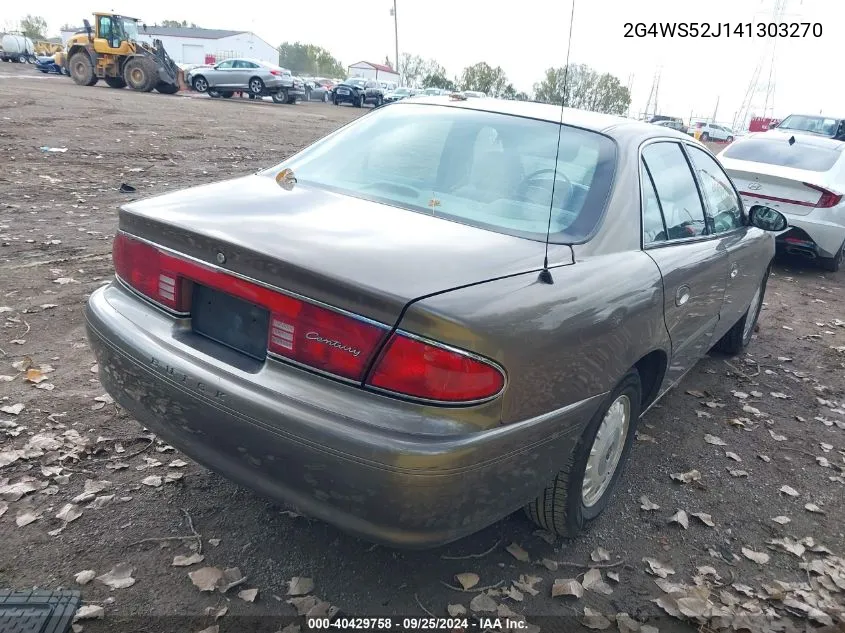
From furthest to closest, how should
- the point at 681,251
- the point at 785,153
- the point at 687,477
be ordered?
the point at 785,153 → the point at 687,477 → the point at 681,251

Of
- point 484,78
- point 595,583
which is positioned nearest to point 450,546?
point 595,583

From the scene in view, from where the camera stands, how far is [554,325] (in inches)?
86.7

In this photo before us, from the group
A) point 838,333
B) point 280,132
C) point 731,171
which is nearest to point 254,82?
point 280,132

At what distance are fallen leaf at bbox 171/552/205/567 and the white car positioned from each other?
690 centimetres

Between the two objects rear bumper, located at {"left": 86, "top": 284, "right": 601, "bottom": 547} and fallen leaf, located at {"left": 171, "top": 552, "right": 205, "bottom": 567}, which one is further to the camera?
fallen leaf, located at {"left": 171, "top": 552, "right": 205, "bottom": 567}

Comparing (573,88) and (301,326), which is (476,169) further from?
(573,88)

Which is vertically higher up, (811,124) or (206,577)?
(811,124)

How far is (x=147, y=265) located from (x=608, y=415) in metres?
1.89

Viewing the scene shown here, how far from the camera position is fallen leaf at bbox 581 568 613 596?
104 inches

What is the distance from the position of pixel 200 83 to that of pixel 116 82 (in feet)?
16.2

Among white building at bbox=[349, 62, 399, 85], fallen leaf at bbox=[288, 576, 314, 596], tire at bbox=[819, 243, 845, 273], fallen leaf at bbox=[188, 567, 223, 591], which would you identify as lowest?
white building at bbox=[349, 62, 399, 85]

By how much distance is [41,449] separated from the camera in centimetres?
314

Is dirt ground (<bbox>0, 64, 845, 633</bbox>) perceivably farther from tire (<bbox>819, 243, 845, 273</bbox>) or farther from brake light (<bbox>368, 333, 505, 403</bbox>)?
tire (<bbox>819, 243, 845, 273</bbox>)

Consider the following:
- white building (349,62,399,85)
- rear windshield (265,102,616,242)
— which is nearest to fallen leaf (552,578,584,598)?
rear windshield (265,102,616,242)
